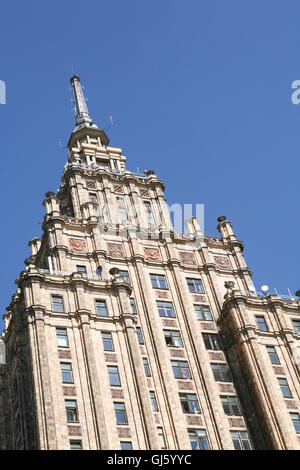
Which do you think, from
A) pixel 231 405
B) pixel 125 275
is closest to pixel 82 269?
pixel 125 275

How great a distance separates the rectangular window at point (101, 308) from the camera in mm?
70625

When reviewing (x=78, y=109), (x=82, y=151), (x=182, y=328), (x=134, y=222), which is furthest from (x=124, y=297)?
(x=78, y=109)

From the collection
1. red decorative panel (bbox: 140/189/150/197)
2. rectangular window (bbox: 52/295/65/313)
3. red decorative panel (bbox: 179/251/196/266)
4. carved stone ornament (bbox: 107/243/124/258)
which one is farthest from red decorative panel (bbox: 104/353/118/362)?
red decorative panel (bbox: 140/189/150/197)

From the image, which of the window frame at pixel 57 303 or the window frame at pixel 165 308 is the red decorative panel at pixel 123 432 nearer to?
the window frame at pixel 57 303

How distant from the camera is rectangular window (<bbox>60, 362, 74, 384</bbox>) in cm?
6316

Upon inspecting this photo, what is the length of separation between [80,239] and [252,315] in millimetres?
20948

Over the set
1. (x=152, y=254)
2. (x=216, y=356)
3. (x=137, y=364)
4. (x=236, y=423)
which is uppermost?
(x=152, y=254)

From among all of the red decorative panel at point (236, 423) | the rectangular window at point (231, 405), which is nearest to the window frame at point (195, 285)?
the rectangular window at point (231, 405)

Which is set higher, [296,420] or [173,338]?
[173,338]

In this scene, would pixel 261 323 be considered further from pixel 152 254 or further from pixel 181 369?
pixel 152 254

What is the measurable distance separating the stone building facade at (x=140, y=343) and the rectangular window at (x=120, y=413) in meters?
0.10

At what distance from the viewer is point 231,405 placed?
230ft

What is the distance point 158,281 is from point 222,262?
10.3 m
